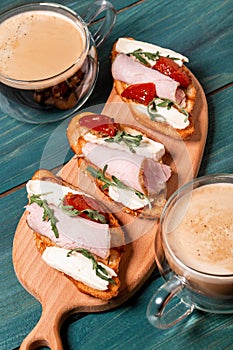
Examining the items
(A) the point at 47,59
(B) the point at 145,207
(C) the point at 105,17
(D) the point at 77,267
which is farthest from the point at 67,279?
(C) the point at 105,17

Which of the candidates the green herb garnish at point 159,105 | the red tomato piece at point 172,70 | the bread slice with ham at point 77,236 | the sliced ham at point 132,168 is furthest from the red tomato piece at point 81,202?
the red tomato piece at point 172,70

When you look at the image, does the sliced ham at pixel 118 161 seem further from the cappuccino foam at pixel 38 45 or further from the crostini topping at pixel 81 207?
the cappuccino foam at pixel 38 45

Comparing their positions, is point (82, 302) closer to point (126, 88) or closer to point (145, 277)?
point (145, 277)

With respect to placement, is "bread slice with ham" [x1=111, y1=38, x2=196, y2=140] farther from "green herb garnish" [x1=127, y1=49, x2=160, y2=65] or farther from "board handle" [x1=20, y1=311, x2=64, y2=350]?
"board handle" [x1=20, y1=311, x2=64, y2=350]

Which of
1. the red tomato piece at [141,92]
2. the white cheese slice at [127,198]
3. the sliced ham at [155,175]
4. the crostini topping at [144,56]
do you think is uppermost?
the crostini topping at [144,56]

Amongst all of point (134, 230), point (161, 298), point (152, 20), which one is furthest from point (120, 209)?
point (152, 20)

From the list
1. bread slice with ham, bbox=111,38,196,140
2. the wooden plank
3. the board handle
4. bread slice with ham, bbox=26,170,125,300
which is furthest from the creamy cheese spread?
the board handle
